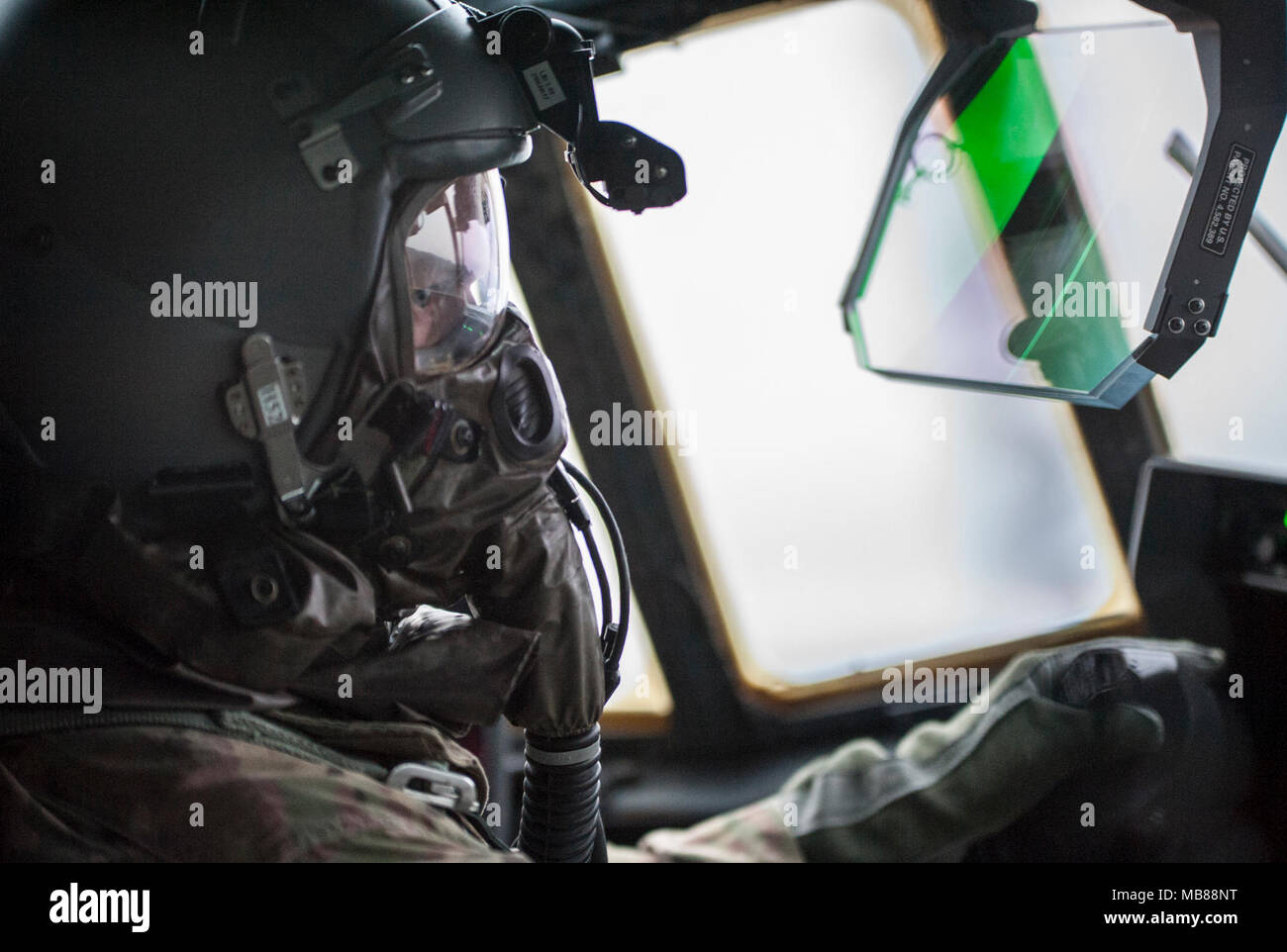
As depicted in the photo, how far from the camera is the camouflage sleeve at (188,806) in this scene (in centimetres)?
81

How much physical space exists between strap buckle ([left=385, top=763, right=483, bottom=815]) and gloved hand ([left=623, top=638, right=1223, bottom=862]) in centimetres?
22

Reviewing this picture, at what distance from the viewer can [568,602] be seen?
107cm

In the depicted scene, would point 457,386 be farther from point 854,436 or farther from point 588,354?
point 854,436

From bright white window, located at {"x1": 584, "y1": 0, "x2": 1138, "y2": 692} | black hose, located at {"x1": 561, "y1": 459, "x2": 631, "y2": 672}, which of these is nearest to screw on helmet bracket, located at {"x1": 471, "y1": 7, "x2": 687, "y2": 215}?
black hose, located at {"x1": 561, "y1": 459, "x2": 631, "y2": 672}

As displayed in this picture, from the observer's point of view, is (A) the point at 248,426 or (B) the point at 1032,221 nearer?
(A) the point at 248,426

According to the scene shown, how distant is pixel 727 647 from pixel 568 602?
127 cm

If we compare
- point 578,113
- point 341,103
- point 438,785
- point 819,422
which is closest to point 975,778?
point 438,785

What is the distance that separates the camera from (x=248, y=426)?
2.99ft

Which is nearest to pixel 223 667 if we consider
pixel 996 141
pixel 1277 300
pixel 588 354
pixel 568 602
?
pixel 568 602

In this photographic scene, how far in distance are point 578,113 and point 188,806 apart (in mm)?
656

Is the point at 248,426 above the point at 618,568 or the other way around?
above

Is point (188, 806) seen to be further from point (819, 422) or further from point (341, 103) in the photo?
point (819, 422)

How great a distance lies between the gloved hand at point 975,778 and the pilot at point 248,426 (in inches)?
11.2

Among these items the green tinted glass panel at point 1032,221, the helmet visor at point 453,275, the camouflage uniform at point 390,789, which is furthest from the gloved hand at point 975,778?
the helmet visor at point 453,275
